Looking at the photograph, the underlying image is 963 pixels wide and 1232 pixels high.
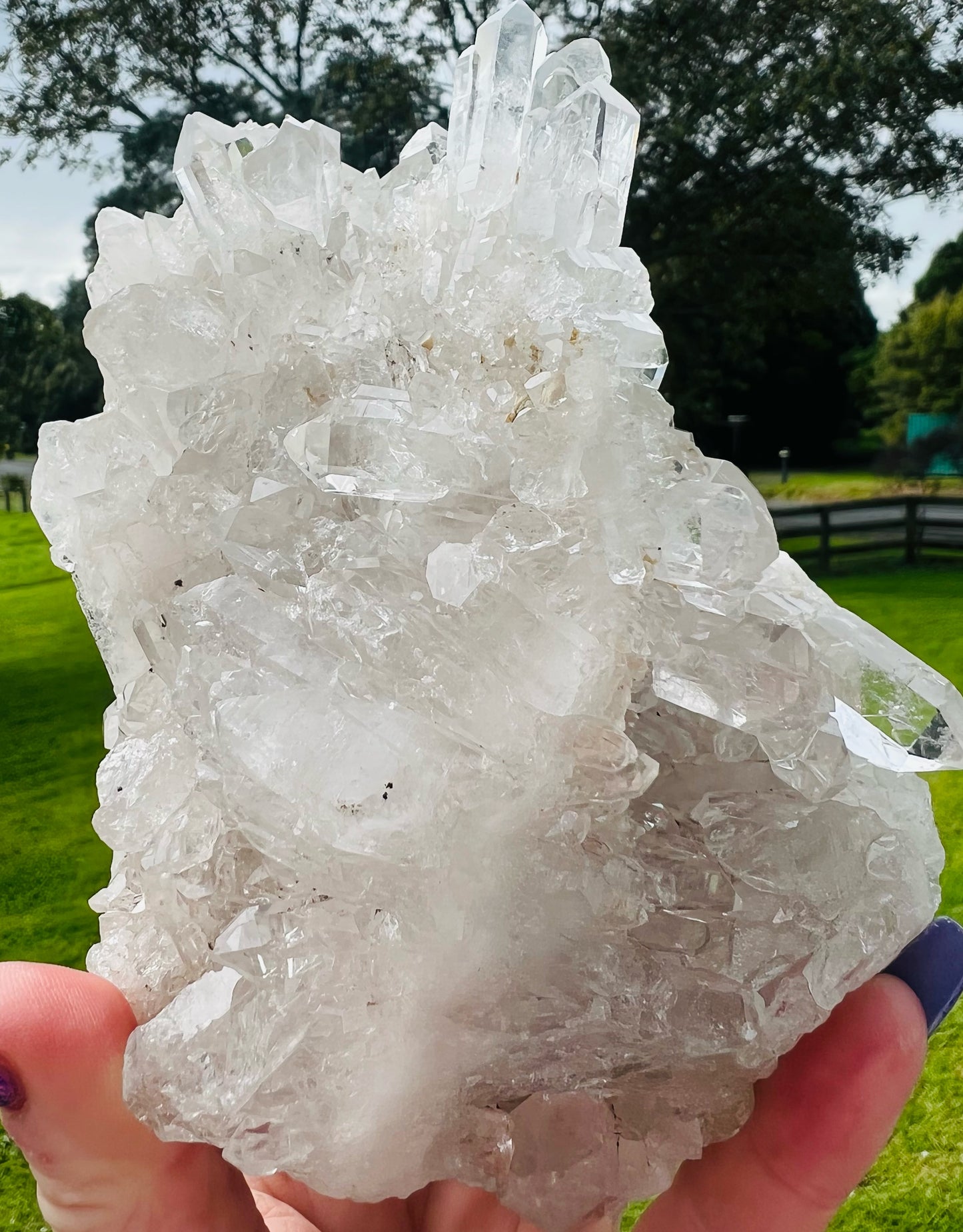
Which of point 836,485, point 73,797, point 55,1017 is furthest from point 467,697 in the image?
point 836,485

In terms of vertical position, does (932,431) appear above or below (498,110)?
below

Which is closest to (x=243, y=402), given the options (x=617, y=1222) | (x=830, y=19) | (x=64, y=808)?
(x=617, y=1222)

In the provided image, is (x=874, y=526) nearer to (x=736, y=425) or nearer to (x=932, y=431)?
(x=932, y=431)

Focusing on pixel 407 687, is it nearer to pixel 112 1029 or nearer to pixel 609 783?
pixel 609 783

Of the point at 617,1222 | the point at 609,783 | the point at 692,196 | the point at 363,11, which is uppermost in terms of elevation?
the point at 363,11

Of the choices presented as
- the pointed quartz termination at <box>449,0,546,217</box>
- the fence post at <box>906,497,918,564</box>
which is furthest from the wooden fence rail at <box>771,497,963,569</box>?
the pointed quartz termination at <box>449,0,546,217</box>

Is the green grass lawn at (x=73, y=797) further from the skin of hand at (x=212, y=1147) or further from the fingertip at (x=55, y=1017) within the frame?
the fingertip at (x=55, y=1017)
